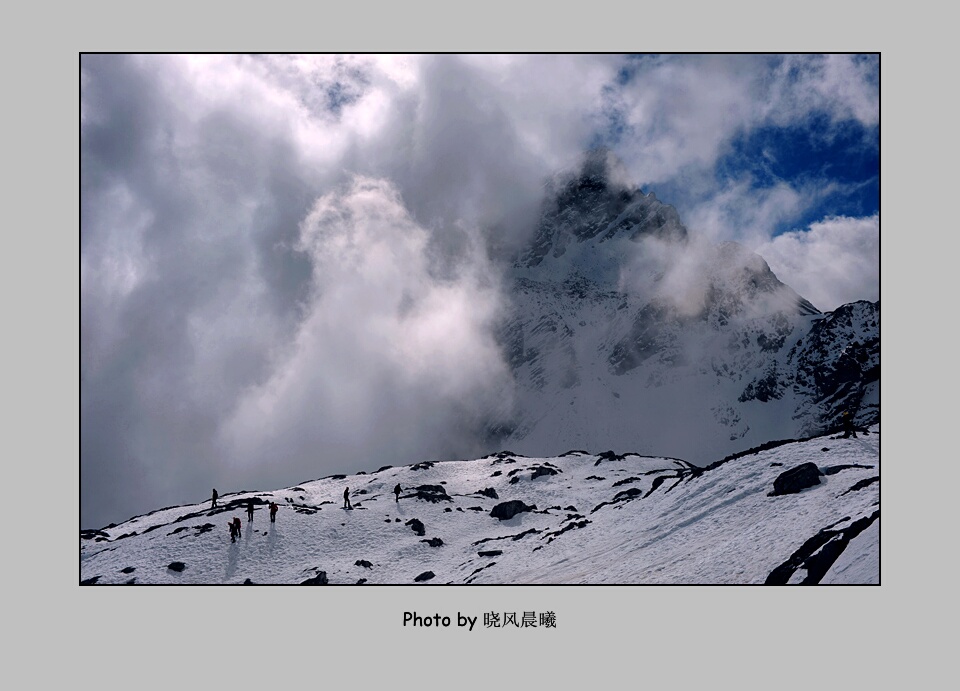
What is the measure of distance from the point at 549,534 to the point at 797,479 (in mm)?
19636

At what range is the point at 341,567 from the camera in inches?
2094

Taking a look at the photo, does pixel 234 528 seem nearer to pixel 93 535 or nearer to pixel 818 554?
pixel 93 535

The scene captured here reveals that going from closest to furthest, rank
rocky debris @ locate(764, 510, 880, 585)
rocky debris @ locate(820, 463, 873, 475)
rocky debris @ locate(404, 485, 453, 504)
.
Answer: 1. rocky debris @ locate(764, 510, 880, 585)
2. rocky debris @ locate(820, 463, 873, 475)
3. rocky debris @ locate(404, 485, 453, 504)

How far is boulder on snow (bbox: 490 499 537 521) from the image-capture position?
67.9 metres

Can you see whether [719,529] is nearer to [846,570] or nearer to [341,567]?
[846,570]

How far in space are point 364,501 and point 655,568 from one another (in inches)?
1430

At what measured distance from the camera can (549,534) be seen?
57750mm

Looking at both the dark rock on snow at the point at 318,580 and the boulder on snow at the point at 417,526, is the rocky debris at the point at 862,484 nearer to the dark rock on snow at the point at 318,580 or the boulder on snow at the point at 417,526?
the dark rock on snow at the point at 318,580

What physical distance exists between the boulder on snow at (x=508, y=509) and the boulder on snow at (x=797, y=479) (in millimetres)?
27648

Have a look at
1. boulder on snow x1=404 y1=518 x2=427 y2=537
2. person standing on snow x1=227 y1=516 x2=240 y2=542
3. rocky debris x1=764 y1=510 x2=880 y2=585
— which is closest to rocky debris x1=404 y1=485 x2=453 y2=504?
boulder on snow x1=404 y1=518 x2=427 y2=537

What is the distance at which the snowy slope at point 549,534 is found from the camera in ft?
123

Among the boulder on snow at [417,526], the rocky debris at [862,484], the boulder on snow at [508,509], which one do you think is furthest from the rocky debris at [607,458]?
the rocky debris at [862,484]

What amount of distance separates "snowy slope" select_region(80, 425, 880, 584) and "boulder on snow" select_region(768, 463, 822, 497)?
559 millimetres

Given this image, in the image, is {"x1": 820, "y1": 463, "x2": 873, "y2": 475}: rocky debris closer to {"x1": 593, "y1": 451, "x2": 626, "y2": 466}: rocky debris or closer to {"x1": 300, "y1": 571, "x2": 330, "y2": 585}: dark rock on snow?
{"x1": 300, "y1": 571, "x2": 330, "y2": 585}: dark rock on snow
